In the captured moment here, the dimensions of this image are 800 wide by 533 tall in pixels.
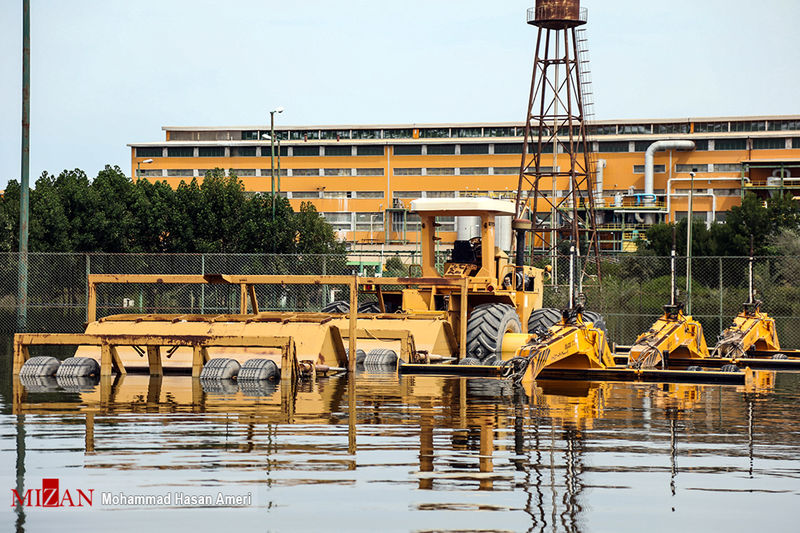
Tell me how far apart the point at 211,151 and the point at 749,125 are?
5585 cm

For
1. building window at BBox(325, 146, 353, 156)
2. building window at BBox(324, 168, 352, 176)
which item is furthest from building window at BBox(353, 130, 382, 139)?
building window at BBox(324, 168, 352, 176)

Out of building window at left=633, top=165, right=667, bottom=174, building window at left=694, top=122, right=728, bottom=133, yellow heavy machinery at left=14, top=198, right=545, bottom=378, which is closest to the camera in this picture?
yellow heavy machinery at left=14, top=198, right=545, bottom=378

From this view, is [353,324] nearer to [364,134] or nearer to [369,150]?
[369,150]

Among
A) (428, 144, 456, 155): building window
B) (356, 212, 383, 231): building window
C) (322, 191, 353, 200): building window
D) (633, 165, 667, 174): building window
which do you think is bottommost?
(356, 212, 383, 231): building window

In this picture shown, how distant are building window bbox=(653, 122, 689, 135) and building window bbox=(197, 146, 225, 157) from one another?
4554 cm

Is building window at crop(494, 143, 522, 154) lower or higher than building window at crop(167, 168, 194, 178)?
higher

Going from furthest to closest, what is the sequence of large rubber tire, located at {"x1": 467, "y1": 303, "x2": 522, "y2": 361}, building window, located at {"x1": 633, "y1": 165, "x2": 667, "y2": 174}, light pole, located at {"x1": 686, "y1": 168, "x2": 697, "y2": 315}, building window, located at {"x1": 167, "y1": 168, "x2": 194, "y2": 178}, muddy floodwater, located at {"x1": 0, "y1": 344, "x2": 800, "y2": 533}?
1. building window, located at {"x1": 167, "y1": 168, "x2": 194, "y2": 178}
2. building window, located at {"x1": 633, "y1": 165, "x2": 667, "y2": 174}
3. light pole, located at {"x1": 686, "y1": 168, "x2": 697, "y2": 315}
4. large rubber tire, located at {"x1": 467, "y1": 303, "x2": 522, "y2": 361}
5. muddy floodwater, located at {"x1": 0, "y1": 344, "x2": 800, "y2": 533}

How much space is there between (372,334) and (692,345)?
741 cm

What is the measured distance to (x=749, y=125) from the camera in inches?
4459

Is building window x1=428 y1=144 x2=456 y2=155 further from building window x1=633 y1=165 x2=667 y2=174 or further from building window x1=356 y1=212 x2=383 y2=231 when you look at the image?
building window x1=633 y1=165 x2=667 y2=174

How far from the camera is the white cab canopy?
22.7m

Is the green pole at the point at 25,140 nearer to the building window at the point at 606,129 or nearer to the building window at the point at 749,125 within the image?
the building window at the point at 606,129

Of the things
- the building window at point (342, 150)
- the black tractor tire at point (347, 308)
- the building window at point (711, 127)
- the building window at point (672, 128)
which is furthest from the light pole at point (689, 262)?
the building window at point (342, 150)

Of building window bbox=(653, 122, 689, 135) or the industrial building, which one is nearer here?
the industrial building
